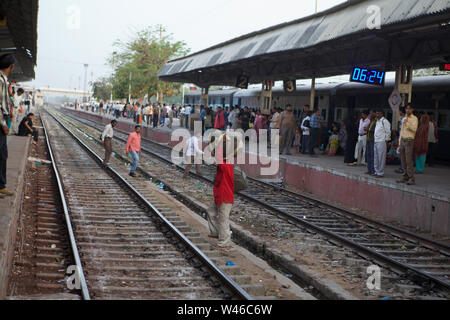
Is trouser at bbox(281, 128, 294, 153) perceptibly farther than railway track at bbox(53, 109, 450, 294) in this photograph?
Yes

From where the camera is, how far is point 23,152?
1492cm

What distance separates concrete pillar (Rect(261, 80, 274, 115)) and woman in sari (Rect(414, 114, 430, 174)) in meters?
10.2

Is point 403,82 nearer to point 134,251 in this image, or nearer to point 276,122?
point 276,122

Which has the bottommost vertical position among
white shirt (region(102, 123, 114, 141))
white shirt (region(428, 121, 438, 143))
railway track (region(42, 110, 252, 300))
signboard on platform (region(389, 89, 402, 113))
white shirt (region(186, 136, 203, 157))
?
railway track (region(42, 110, 252, 300))

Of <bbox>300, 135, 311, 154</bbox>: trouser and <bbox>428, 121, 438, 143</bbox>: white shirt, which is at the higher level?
<bbox>428, 121, 438, 143</bbox>: white shirt

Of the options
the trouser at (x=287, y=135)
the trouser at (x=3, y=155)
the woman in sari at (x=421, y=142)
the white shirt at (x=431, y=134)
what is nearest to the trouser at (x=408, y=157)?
A: the woman in sari at (x=421, y=142)

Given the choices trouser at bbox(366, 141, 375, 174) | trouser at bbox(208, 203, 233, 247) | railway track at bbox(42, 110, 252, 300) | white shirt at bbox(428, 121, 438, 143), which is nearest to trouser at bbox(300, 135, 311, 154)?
white shirt at bbox(428, 121, 438, 143)

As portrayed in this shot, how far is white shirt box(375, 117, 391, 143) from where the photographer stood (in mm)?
13170

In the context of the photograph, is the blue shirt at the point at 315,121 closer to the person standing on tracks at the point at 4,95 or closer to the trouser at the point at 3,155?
the trouser at the point at 3,155

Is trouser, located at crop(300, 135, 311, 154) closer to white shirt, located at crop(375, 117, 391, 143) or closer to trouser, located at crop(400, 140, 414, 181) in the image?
white shirt, located at crop(375, 117, 391, 143)

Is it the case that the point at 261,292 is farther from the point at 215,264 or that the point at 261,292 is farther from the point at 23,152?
the point at 23,152

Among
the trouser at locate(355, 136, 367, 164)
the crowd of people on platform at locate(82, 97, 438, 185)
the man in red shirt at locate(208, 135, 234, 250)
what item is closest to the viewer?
the man in red shirt at locate(208, 135, 234, 250)

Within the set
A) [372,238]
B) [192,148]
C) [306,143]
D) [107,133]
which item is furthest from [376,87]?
[372,238]

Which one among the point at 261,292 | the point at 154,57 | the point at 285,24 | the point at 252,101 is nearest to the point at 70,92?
the point at 154,57
